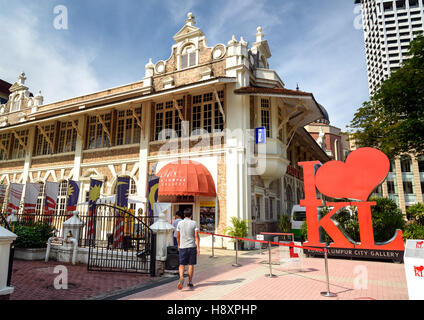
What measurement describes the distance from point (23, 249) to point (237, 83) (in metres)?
12.0

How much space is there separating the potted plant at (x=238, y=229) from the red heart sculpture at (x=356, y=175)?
4.22m

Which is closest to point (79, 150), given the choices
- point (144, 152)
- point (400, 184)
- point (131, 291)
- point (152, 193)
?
point (144, 152)

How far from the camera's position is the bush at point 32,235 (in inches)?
404

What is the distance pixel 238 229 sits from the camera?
525 inches

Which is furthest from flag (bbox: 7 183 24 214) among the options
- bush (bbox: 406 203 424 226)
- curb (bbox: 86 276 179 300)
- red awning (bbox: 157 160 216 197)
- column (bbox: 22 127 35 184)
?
bush (bbox: 406 203 424 226)

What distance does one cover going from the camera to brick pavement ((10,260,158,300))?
223 inches

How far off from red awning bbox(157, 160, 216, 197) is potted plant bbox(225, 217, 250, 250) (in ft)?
5.84

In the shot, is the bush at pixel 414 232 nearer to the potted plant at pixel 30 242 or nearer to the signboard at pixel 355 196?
the signboard at pixel 355 196

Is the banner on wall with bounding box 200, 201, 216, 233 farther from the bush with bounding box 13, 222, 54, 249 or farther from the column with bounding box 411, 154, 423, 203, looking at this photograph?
the column with bounding box 411, 154, 423, 203

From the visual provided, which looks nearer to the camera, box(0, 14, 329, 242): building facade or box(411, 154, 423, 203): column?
box(0, 14, 329, 242): building facade

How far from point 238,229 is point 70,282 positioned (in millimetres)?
8044

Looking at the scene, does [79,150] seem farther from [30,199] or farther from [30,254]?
[30,254]

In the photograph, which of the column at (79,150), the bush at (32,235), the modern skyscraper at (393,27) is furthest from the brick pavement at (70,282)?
the modern skyscraper at (393,27)

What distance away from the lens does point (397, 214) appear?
40.7 feet
